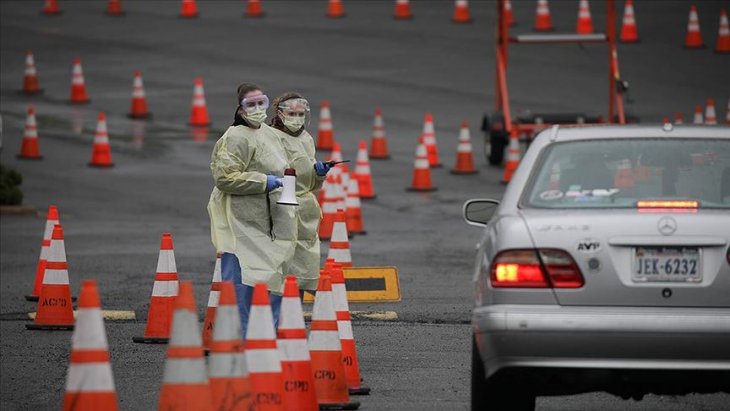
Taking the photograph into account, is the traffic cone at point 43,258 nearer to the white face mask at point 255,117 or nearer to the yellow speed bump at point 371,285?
the yellow speed bump at point 371,285

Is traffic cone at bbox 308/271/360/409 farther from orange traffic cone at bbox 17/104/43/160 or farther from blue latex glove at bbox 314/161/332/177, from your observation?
orange traffic cone at bbox 17/104/43/160

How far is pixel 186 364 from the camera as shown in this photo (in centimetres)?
673

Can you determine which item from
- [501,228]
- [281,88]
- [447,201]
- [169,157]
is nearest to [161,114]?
[281,88]

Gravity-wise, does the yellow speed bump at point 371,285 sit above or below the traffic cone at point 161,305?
below

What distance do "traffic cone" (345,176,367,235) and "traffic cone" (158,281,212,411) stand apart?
1107 cm

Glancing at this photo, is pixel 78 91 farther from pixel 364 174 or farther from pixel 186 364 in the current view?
pixel 186 364

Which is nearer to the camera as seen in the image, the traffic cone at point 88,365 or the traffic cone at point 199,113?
the traffic cone at point 88,365

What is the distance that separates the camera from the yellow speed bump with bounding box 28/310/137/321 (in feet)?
40.6

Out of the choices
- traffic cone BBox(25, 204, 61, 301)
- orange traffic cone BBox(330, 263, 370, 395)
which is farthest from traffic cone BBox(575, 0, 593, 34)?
orange traffic cone BBox(330, 263, 370, 395)

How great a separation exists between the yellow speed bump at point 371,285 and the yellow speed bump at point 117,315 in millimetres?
1476

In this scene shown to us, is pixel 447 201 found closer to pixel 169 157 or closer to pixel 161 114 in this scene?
pixel 169 157

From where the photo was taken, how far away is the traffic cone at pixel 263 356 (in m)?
7.67

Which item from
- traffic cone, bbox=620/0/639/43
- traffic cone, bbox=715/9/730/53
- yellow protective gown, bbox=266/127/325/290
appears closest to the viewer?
yellow protective gown, bbox=266/127/325/290

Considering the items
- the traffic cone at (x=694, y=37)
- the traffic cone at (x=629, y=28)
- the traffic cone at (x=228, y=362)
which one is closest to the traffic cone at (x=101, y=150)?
the traffic cone at (x=629, y=28)
